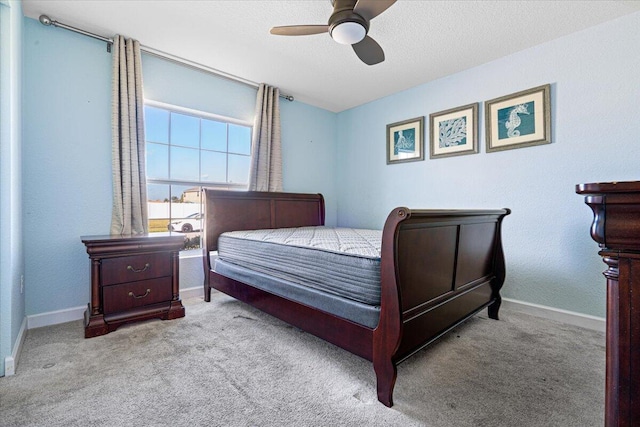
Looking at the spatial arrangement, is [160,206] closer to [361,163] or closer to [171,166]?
[171,166]

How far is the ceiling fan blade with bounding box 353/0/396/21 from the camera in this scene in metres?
1.79

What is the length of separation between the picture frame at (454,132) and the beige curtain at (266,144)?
191 centimetres

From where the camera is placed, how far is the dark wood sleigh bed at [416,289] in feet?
4.53

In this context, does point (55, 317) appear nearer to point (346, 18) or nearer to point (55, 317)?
point (55, 317)

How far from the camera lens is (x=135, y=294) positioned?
7.82 feet

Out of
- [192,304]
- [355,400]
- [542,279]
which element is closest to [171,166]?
[192,304]

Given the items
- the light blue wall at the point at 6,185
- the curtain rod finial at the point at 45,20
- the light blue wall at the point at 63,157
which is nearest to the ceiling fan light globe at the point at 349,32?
the light blue wall at the point at 6,185

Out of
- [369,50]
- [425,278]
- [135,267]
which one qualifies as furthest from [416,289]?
[135,267]

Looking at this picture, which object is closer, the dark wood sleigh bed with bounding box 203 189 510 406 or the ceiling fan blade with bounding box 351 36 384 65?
the dark wood sleigh bed with bounding box 203 189 510 406

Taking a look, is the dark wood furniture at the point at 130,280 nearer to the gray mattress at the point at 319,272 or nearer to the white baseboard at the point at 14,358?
the white baseboard at the point at 14,358

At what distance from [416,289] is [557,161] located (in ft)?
6.80

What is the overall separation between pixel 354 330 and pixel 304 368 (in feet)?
1.52

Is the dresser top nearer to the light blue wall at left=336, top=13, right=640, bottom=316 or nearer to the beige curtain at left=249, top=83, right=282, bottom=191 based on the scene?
the light blue wall at left=336, top=13, right=640, bottom=316

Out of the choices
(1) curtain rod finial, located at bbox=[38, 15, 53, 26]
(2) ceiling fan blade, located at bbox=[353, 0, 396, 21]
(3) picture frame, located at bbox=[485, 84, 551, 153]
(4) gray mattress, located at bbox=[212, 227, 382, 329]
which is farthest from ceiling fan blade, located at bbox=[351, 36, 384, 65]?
(1) curtain rod finial, located at bbox=[38, 15, 53, 26]
